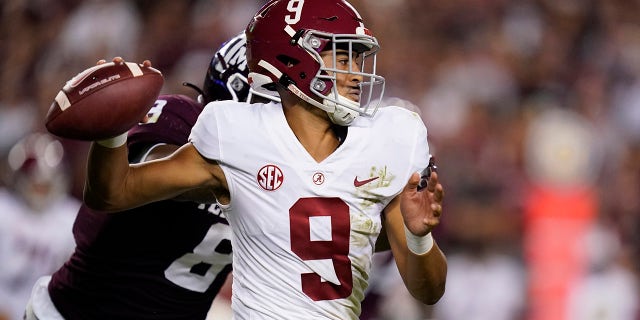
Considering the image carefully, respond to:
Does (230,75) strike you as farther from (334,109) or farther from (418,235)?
(418,235)

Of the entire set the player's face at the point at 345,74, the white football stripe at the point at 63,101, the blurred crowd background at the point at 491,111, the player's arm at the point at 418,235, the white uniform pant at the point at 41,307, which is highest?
the white football stripe at the point at 63,101

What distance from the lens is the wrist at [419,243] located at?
3.11 metres

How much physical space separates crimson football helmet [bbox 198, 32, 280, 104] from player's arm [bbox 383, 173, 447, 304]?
746 mm

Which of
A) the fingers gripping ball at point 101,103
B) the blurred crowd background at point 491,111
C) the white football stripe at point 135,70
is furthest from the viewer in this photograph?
the blurred crowd background at point 491,111

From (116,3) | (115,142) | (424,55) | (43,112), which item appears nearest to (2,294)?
(43,112)

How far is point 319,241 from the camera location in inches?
123

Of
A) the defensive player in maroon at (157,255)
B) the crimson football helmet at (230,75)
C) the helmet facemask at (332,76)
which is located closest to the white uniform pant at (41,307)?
the defensive player in maroon at (157,255)

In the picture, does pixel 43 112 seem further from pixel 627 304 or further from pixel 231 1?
pixel 627 304

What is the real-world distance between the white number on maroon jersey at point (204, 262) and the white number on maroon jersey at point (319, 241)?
704 mm

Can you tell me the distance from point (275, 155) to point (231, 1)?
5.85 m

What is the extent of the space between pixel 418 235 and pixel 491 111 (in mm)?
5456

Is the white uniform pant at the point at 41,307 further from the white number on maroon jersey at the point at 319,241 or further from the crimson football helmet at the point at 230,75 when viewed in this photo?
the white number on maroon jersey at the point at 319,241

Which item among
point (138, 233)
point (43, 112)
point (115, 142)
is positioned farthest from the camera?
point (43, 112)

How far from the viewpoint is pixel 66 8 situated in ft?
30.6
